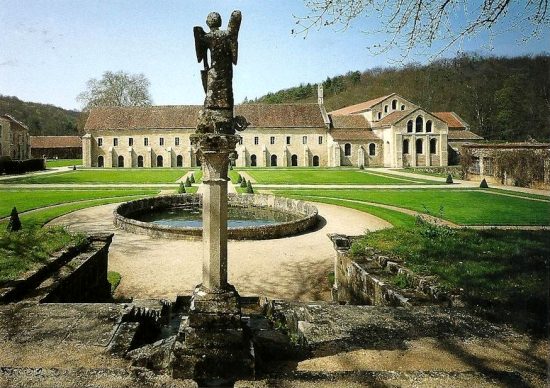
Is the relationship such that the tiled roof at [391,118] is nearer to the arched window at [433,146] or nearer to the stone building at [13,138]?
the arched window at [433,146]

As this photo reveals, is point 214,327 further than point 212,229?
No

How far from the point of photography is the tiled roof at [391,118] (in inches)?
2124

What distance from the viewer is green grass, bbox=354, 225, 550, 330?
6551 millimetres

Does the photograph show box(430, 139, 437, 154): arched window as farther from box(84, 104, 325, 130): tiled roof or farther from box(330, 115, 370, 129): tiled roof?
box(84, 104, 325, 130): tiled roof

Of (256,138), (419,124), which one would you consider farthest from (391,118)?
Result: (256,138)

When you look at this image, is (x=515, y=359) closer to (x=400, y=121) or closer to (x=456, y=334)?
(x=456, y=334)

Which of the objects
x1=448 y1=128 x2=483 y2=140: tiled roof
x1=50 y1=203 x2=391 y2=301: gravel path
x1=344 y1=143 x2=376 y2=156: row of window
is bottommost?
x1=50 y1=203 x2=391 y2=301: gravel path

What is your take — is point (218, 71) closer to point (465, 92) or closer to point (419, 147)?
point (419, 147)

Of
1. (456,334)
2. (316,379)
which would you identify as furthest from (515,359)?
(316,379)

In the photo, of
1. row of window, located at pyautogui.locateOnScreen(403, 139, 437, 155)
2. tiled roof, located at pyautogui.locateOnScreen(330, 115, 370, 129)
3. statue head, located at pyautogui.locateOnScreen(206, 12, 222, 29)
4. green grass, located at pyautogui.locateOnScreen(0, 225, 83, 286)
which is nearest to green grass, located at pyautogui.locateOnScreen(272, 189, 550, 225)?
statue head, located at pyautogui.locateOnScreen(206, 12, 222, 29)

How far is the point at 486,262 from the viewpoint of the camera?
8.92 m

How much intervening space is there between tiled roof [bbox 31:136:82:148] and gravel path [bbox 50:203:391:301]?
231 feet

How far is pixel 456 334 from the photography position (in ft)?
17.9

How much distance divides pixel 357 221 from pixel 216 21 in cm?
1378
